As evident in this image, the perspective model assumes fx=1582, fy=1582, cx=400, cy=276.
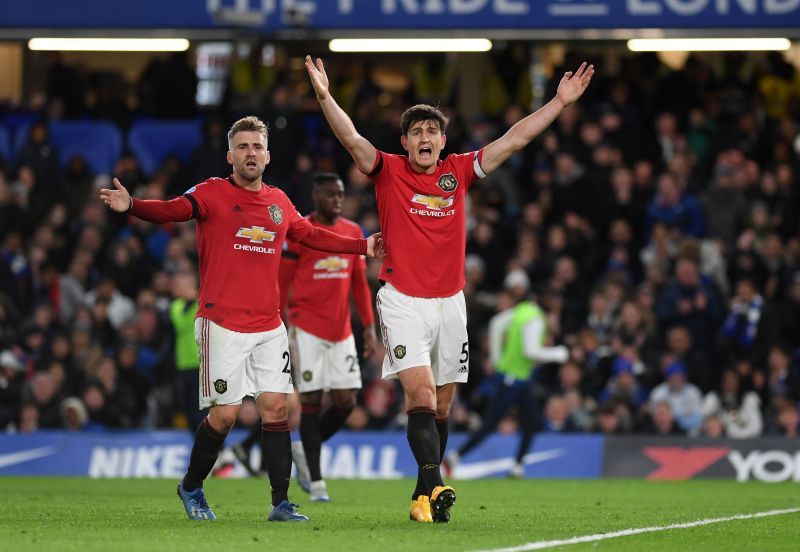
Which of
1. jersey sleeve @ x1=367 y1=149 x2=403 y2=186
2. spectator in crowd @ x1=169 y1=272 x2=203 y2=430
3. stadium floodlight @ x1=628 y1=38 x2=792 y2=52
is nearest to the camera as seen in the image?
jersey sleeve @ x1=367 y1=149 x2=403 y2=186

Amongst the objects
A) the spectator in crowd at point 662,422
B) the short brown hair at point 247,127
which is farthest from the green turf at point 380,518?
the spectator in crowd at point 662,422

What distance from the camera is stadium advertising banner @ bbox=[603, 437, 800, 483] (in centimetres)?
1743

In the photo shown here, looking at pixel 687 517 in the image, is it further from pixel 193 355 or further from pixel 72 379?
pixel 72 379

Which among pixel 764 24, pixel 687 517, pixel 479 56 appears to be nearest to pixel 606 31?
pixel 764 24

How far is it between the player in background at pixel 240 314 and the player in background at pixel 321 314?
10.1 feet

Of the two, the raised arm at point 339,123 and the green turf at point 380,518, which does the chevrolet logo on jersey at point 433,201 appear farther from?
the green turf at point 380,518

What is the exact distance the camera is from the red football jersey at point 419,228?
9867 millimetres

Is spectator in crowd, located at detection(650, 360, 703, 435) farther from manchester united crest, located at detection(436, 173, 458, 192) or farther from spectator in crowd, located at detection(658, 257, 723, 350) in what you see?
manchester united crest, located at detection(436, 173, 458, 192)

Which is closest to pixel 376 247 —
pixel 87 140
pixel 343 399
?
pixel 343 399

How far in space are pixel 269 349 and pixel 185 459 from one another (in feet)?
28.5

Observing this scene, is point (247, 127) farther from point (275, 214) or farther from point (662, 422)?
point (662, 422)

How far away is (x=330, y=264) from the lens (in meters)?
13.0

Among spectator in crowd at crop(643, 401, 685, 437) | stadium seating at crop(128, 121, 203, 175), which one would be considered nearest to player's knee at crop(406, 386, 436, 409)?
spectator in crowd at crop(643, 401, 685, 437)

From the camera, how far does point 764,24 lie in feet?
67.4
